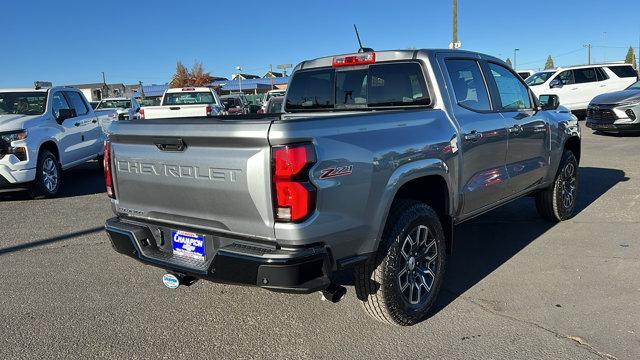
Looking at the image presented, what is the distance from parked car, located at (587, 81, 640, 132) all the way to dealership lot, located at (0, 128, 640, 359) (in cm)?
839

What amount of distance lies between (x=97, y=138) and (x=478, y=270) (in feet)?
27.4

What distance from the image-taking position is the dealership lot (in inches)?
129

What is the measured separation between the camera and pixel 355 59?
4.48 m

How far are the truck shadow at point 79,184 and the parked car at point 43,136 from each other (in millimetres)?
333

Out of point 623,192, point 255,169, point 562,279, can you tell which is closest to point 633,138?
point 623,192

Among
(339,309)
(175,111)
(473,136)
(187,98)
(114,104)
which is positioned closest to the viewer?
(339,309)

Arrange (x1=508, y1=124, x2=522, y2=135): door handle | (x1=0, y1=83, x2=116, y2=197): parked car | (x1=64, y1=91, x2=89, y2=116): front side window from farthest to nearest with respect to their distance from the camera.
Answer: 1. (x1=64, y1=91, x2=89, y2=116): front side window
2. (x1=0, y1=83, x2=116, y2=197): parked car
3. (x1=508, y1=124, x2=522, y2=135): door handle

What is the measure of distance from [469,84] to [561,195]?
2293 mm

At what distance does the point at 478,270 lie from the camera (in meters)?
4.58

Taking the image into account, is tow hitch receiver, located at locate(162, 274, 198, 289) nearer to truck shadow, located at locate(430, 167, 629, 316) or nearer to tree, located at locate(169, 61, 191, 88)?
truck shadow, located at locate(430, 167, 629, 316)

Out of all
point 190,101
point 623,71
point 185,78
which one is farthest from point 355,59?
point 185,78

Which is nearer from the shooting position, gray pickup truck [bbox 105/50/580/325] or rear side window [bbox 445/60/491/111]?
gray pickup truck [bbox 105/50/580/325]

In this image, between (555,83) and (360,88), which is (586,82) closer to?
(555,83)

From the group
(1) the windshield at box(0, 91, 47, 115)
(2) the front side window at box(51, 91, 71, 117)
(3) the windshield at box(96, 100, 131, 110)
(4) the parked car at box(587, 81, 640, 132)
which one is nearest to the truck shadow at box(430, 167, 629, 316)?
(4) the parked car at box(587, 81, 640, 132)
